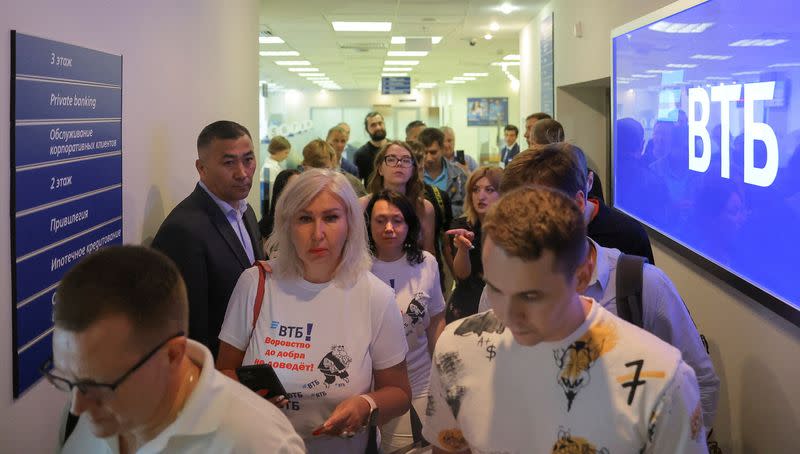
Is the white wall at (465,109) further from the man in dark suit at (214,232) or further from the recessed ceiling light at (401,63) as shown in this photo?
the man in dark suit at (214,232)

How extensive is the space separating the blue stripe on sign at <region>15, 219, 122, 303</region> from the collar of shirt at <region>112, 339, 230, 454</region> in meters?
1.06

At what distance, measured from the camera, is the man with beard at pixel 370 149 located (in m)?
7.40

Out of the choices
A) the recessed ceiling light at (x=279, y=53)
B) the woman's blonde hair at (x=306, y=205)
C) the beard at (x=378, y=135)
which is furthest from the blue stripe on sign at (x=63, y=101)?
the recessed ceiling light at (x=279, y=53)

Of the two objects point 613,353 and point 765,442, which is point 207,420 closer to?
point 613,353

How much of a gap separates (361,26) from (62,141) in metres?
9.06

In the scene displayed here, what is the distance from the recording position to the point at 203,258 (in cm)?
295

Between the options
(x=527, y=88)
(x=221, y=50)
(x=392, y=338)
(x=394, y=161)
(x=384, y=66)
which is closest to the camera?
(x=392, y=338)

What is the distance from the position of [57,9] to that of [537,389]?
6.82 ft

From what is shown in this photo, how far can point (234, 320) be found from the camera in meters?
2.24

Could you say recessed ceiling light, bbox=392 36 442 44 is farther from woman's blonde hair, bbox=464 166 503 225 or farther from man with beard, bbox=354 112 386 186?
woman's blonde hair, bbox=464 166 503 225

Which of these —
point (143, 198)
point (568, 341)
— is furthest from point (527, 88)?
point (568, 341)

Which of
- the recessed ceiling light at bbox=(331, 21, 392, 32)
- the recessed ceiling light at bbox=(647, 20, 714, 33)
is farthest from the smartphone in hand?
the recessed ceiling light at bbox=(331, 21, 392, 32)

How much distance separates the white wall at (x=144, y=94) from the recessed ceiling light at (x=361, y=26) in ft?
15.8

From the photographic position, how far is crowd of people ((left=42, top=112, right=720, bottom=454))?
1183mm
